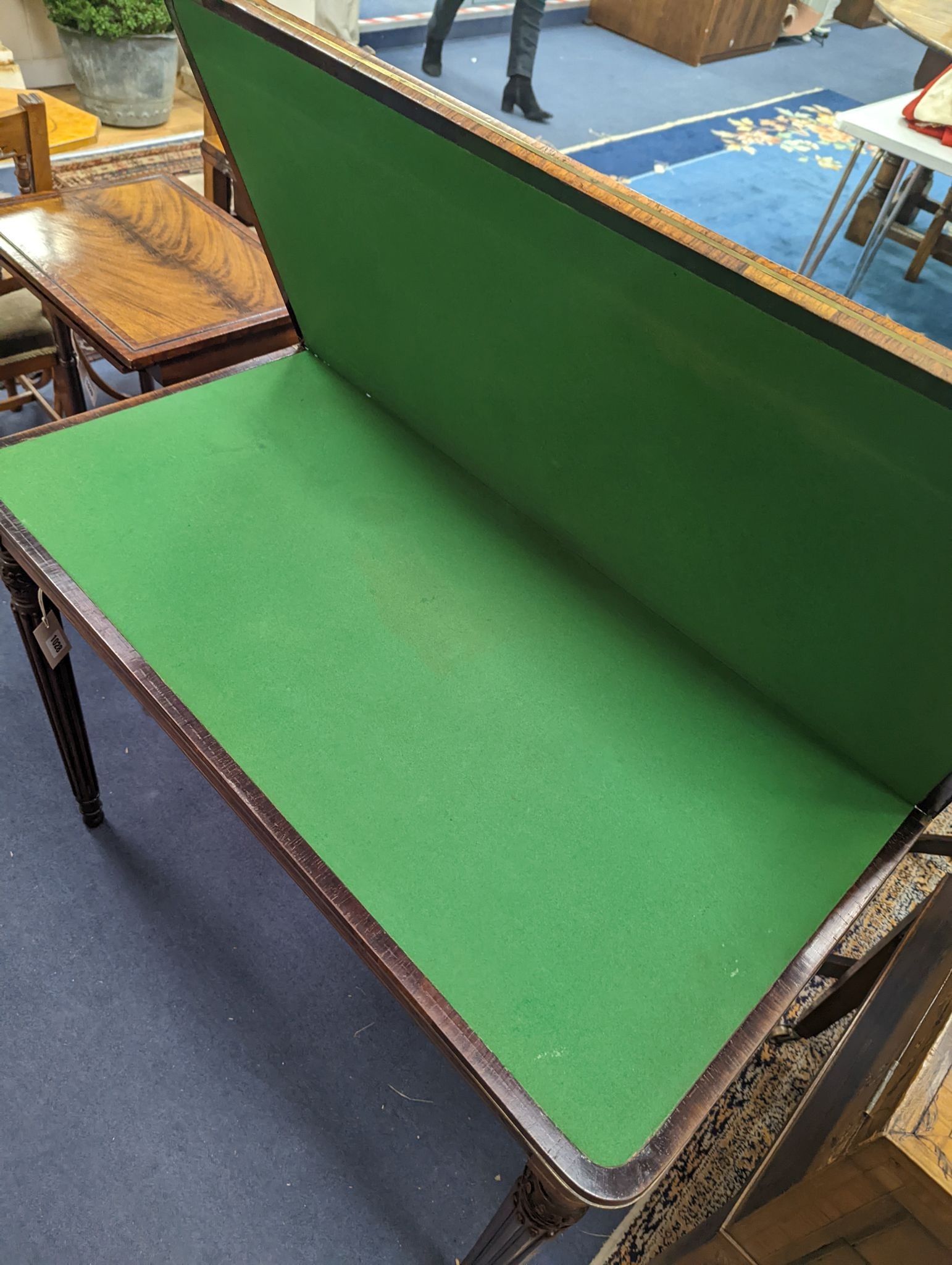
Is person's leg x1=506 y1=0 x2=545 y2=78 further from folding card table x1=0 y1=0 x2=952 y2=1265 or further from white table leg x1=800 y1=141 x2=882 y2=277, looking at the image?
folding card table x1=0 y1=0 x2=952 y2=1265

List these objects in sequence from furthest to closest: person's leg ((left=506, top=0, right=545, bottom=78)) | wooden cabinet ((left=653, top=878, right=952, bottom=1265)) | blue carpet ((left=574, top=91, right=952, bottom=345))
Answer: person's leg ((left=506, top=0, right=545, bottom=78)) → blue carpet ((left=574, top=91, right=952, bottom=345)) → wooden cabinet ((left=653, top=878, right=952, bottom=1265))

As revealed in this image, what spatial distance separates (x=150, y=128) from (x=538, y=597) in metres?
3.72

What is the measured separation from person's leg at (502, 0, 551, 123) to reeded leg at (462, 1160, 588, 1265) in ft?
15.9

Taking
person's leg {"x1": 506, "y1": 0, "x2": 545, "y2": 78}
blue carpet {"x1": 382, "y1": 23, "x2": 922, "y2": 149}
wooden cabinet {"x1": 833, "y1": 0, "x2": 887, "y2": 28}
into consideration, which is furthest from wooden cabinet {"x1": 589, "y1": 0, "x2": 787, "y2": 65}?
person's leg {"x1": 506, "y1": 0, "x2": 545, "y2": 78}

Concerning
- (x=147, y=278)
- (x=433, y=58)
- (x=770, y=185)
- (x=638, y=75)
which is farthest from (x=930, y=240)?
(x=147, y=278)

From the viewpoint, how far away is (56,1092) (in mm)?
1321

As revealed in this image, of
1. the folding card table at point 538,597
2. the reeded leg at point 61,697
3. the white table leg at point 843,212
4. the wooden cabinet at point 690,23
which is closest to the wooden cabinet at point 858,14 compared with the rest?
the wooden cabinet at point 690,23

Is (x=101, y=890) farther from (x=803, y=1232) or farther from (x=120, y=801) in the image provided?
(x=803, y=1232)

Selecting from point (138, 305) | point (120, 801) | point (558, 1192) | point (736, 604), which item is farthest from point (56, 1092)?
point (138, 305)

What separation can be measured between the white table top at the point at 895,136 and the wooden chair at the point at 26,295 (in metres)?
2.53

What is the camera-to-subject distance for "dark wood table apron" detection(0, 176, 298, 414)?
1.59 meters

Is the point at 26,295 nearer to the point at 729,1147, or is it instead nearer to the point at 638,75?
the point at 729,1147

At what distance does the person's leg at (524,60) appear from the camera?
447 centimetres

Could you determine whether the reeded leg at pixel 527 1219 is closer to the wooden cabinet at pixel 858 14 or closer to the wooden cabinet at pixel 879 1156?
the wooden cabinet at pixel 879 1156
